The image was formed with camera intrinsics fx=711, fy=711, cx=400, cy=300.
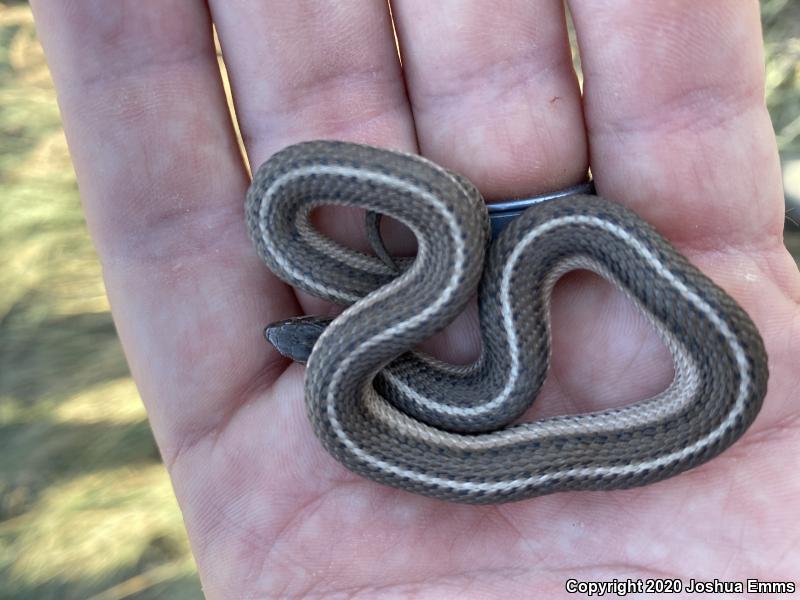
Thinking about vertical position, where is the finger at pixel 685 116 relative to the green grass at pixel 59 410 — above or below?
above

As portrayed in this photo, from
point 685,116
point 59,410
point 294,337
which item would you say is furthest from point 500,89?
point 59,410

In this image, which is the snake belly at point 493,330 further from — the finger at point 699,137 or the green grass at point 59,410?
the green grass at point 59,410

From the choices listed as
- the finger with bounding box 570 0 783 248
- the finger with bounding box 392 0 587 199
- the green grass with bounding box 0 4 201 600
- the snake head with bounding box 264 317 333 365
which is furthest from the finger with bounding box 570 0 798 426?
the green grass with bounding box 0 4 201 600

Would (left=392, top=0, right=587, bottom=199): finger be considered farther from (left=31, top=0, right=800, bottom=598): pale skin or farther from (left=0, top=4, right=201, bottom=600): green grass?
(left=0, top=4, right=201, bottom=600): green grass

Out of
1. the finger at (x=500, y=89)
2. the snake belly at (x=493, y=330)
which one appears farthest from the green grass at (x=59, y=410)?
the finger at (x=500, y=89)

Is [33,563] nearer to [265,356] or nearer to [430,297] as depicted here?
[265,356]

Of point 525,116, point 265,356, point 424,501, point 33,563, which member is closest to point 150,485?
point 33,563

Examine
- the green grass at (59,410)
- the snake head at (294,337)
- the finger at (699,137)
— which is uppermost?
the finger at (699,137)

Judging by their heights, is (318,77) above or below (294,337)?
above

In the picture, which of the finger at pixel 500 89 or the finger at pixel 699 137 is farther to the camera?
the finger at pixel 500 89

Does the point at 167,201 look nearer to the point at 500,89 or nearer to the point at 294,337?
the point at 294,337
